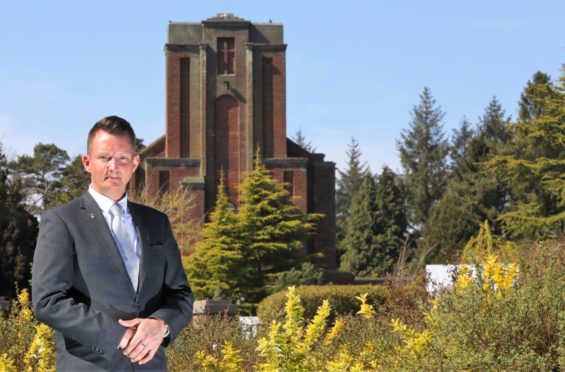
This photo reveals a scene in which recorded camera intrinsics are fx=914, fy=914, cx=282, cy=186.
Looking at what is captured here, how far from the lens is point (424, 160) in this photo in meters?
63.5

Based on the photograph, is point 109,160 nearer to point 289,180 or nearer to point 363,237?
point 289,180

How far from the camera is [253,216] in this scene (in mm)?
37938

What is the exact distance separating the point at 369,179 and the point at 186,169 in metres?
18.2

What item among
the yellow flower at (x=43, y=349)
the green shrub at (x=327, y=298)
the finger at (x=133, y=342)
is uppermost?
the finger at (x=133, y=342)

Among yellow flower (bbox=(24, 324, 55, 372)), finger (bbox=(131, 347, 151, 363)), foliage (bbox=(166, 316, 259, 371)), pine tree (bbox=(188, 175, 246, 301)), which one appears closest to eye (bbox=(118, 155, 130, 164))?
finger (bbox=(131, 347, 151, 363))

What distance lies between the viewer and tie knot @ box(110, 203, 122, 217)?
3.87 m

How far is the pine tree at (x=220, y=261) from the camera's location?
34.6 meters

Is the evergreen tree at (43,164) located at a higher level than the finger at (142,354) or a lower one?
higher

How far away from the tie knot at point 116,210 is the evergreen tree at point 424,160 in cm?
5735

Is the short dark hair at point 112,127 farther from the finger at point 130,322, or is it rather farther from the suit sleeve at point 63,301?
the finger at point 130,322

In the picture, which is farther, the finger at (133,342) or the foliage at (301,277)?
the foliage at (301,277)

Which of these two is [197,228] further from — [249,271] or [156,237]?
[156,237]

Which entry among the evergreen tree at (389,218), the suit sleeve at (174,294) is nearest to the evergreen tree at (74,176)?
the evergreen tree at (389,218)

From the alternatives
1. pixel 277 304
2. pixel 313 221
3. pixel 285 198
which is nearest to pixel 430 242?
pixel 313 221
